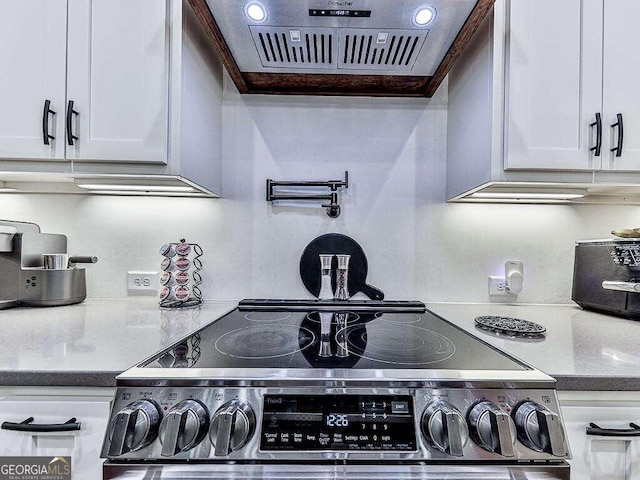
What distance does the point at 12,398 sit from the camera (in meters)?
0.71

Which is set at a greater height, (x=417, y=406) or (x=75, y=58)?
(x=75, y=58)

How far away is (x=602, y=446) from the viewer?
0.72m

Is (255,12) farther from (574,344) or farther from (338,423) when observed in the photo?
(574,344)

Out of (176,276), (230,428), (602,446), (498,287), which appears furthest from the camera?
(498,287)

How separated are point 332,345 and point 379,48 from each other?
919 mm

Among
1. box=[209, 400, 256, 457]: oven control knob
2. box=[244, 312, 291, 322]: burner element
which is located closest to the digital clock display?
box=[209, 400, 256, 457]: oven control knob

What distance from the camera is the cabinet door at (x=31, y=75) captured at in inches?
42.8

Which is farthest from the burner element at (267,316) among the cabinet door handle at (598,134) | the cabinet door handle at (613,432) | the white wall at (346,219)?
the cabinet door handle at (598,134)

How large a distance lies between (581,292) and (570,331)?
0.42 meters

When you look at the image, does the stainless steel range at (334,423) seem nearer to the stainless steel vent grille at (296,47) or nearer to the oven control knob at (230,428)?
the oven control knob at (230,428)

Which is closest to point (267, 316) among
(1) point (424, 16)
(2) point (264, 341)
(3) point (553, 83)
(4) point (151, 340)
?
(2) point (264, 341)

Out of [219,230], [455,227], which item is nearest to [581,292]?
[455,227]

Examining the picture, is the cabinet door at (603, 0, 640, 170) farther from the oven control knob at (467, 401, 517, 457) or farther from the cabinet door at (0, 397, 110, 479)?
the cabinet door at (0, 397, 110, 479)

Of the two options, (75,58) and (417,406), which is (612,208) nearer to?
(417,406)
